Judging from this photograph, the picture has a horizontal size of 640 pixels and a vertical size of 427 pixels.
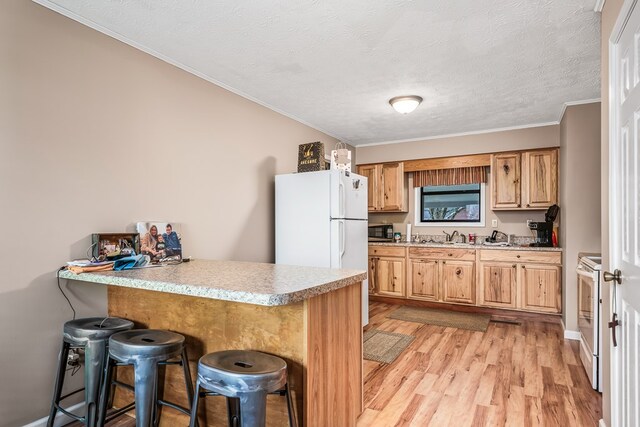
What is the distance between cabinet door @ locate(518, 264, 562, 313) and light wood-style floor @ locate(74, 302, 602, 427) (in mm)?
435

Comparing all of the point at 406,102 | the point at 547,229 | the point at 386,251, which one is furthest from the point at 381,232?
the point at 406,102

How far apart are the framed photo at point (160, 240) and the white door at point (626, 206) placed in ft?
8.47

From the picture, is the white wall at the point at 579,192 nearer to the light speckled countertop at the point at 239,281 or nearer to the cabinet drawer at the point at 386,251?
the cabinet drawer at the point at 386,251

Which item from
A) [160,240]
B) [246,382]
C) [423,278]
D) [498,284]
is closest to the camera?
[246,382]

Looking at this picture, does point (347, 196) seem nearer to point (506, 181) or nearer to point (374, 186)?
point (374, 186)

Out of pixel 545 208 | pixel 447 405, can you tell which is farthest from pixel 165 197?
pixel 545 208

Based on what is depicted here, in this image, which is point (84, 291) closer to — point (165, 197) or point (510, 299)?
point (165, 197)

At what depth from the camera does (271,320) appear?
68.3 inches

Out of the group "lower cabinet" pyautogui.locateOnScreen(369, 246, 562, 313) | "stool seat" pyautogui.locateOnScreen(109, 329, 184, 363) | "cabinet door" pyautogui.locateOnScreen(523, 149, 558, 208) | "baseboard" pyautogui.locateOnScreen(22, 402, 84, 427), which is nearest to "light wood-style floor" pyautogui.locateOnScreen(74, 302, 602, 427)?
"baseboard" pyautogui.locateOnScreen(22, 402, 84, 427)

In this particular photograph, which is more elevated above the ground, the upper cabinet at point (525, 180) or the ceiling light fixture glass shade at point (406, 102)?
the ceiling light fixture glass shade at point (406, 102)

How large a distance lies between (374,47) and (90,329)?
251 centimetres

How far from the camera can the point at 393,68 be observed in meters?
2.98

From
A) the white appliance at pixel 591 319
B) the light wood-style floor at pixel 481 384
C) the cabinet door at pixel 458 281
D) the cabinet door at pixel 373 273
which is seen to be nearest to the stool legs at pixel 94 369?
the light wood-style floor at pixel 481 384

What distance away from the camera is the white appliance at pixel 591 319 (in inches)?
100
